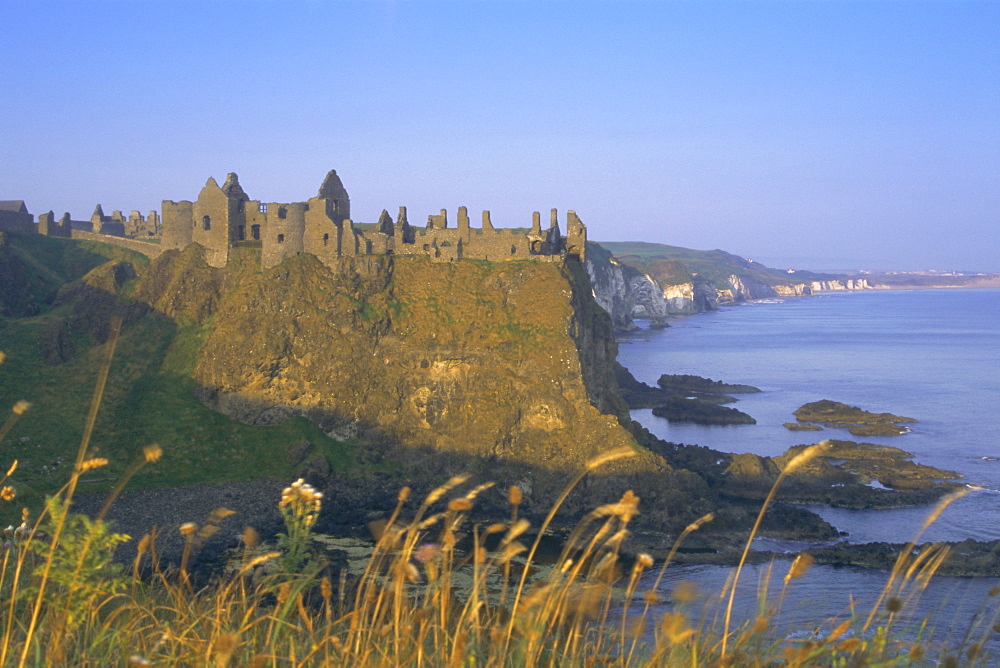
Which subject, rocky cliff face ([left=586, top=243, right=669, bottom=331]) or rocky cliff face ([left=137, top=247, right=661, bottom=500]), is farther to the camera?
rocky cliff face ([left=586, top=243, right=669, bottom=331])

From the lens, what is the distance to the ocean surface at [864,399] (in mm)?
31031

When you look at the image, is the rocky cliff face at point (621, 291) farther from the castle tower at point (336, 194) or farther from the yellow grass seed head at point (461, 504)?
the yellow grass seed head at point (461, 504)

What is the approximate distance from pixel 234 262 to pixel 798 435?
39052mm

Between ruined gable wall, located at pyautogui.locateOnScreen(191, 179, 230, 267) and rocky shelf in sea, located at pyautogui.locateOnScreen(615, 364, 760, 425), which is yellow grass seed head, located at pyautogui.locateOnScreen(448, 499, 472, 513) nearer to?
ruined gable wall, located at pyautogui.locateOnScreen(191, 179, 230, 267)

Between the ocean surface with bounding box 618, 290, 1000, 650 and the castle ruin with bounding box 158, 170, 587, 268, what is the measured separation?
61.3ft

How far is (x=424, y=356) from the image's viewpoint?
4688cm

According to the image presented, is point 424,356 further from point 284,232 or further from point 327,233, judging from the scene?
point 284,232

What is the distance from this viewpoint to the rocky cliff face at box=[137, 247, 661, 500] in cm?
4397

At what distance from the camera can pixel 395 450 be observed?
147 ft

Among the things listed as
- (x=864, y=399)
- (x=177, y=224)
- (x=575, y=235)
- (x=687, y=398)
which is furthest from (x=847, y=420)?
(x=177, y=224)

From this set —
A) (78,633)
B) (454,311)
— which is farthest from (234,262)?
(78,633)

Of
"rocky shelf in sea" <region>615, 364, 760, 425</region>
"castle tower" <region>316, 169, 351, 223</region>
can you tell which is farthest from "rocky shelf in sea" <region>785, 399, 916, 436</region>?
"castle tower" <region>316, 169, 351, 223</region>

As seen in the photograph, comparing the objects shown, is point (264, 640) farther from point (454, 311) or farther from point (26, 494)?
point (454, 311)

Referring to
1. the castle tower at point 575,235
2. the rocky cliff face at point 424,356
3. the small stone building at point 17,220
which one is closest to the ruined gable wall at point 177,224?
the rocky cliff face at point 424,356
